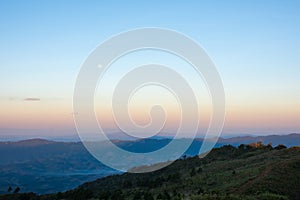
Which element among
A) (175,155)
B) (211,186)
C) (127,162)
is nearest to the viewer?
(211,186)

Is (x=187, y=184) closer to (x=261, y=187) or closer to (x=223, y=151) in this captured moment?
(x=261, y=187)

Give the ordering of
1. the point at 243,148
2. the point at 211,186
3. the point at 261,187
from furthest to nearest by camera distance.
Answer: the point at 243,148 < the point at 211,186 < the point at 261,187

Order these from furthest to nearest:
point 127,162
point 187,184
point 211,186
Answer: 1. point 127,162
2. point 187,184
3. point 211,186

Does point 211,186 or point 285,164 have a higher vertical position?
point 285,164

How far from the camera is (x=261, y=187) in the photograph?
87.7 feet

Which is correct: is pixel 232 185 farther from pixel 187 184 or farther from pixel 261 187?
pixel 187 184

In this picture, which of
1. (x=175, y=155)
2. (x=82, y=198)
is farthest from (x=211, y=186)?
(x=175, y=155)

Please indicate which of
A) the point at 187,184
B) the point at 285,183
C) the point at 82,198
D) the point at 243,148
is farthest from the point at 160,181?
the point at 243,148

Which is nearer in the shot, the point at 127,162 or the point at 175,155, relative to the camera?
the point at 175,155

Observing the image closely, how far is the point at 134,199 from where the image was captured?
3269 centimetres

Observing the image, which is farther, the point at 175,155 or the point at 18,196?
the point at 175,155

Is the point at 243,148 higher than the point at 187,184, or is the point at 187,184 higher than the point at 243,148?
the point at 243,148

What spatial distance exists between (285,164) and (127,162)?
118899 mm

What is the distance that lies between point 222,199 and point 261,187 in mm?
6571
